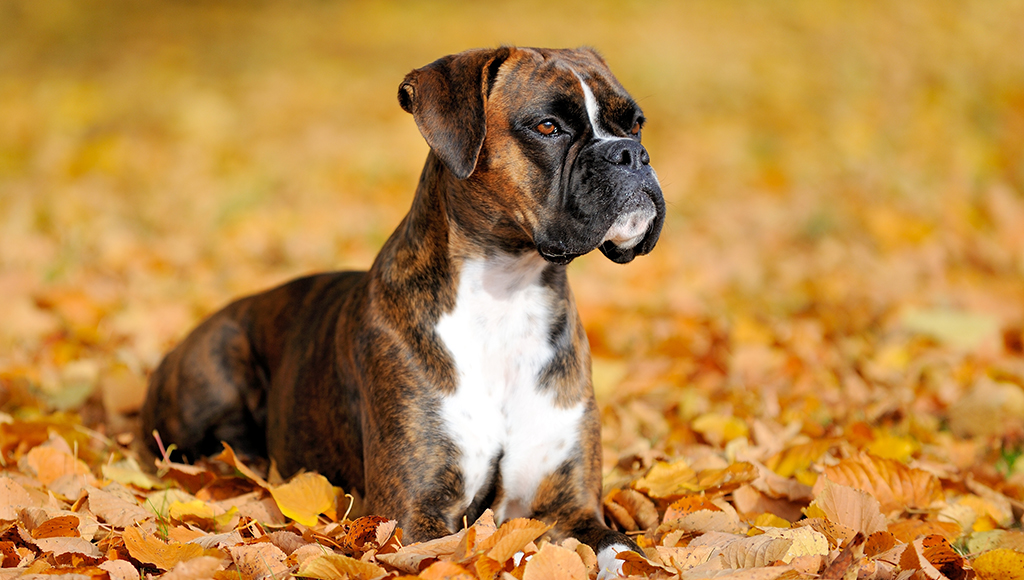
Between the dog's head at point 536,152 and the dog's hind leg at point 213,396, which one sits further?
the dog's hind leg at point 213,396

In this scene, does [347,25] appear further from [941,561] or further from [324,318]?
[941,561]

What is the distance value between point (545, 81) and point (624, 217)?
0.55 meters

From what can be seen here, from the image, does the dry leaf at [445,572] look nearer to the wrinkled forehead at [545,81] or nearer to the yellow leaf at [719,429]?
the wrinkled forehead at [545,81]

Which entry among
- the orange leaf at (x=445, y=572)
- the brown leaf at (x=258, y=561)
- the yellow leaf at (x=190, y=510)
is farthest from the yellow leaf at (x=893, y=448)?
the yellow leaf at (x=190, y=510)

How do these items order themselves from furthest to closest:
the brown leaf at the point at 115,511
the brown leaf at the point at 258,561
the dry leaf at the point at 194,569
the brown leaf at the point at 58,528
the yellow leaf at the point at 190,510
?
the yellow leaf at the point at 190,510 → the brown leaf at the point at 115,511 → the brown leaf at the point at 58,528 → the brown leaf at the point at 258,561 → the dry leaf at the point at 194,569

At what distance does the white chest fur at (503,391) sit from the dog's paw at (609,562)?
37 centimetres

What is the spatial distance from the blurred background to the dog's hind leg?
25.3 inches

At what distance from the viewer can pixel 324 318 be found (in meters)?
3.75

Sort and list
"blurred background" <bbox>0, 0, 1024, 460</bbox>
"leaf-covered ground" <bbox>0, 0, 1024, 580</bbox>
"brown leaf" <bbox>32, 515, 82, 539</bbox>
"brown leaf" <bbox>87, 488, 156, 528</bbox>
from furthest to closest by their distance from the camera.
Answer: "blurred background" <bbox>0, 0, 1024, 460</bbox>, "brown leaf" <bbox>87, 488, 156, 528</bbox>, "leaf-covered ground" <bbox>0, 0, 1024, 580</bbox>, "brown leaf" <bbox>32, 515, 82, 539</bbox>

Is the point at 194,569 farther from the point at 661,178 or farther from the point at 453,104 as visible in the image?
the point at 661,178

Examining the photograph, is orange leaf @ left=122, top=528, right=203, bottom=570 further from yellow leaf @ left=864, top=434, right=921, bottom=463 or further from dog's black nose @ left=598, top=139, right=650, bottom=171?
yellow leaf @ left=864, top=434, right=921, bottom=463

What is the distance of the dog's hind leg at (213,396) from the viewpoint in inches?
159

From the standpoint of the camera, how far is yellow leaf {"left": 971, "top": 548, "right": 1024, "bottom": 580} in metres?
2.50

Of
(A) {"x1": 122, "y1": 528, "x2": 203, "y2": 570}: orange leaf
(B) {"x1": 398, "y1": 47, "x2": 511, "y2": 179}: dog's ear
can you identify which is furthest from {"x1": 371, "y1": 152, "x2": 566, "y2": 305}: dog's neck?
(A) {"x1": 122, "y1": 528, "x2": 203, "y2": 570}: orange leaf
